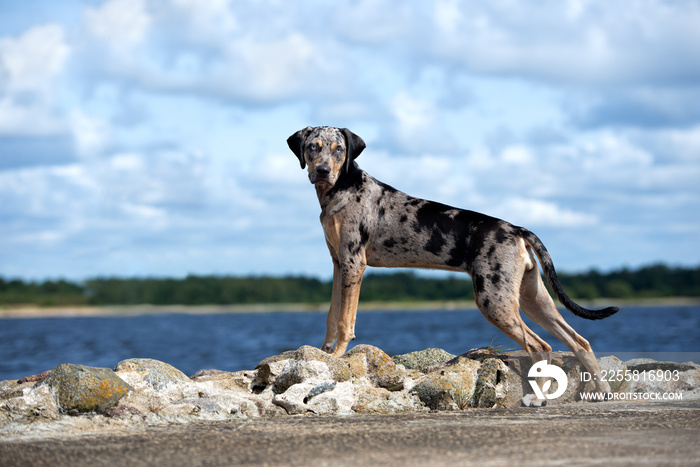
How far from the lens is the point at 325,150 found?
916cm

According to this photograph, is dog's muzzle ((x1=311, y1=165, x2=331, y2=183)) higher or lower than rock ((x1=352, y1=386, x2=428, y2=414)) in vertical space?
higher

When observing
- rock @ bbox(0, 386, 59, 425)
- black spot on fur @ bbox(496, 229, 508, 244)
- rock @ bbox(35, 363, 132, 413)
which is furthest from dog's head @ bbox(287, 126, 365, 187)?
rock @ bbox(0, 386, 59, 425)

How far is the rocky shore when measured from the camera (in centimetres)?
761

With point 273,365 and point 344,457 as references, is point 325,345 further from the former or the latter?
point 344,457

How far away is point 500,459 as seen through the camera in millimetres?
5664

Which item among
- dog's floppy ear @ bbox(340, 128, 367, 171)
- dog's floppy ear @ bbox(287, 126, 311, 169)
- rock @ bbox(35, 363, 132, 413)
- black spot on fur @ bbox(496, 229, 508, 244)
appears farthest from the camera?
dog's floppy ear @ bbox(287, 126, 311, 169)

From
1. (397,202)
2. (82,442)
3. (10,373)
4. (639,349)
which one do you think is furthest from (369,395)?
(639,349)

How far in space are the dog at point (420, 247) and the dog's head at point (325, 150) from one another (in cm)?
1

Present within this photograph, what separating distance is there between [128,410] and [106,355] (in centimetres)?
3941

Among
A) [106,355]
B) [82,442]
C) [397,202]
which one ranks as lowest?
[106,355]

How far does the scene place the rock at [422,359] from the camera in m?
10.5

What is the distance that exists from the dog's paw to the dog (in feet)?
1.35

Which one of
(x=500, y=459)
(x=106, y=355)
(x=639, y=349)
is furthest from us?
(x=106, y=355)
